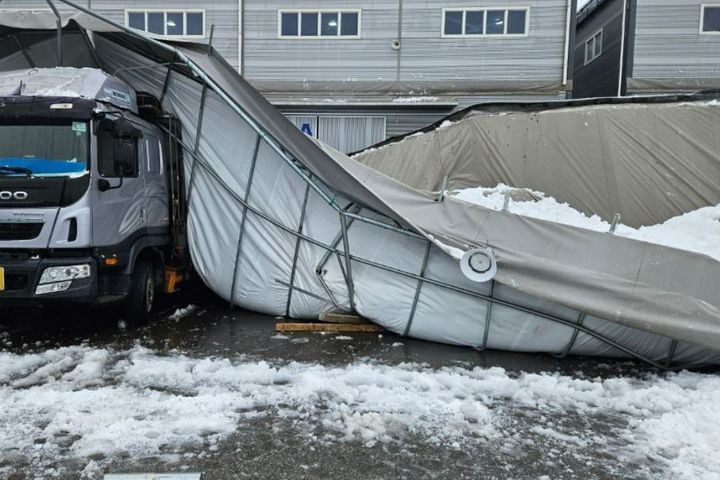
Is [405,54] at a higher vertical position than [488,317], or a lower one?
higher

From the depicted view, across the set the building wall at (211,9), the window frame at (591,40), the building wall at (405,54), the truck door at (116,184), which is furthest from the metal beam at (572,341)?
the window frame at (591,40)

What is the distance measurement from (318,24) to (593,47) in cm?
911

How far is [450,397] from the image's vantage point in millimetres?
4395

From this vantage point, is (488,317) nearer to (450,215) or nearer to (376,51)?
(450,215)

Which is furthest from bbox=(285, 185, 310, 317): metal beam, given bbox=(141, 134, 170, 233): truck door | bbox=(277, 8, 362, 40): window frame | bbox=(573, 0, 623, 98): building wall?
bbox=(573, 0, 623, 98): building wall

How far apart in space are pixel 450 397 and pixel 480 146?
191 inches

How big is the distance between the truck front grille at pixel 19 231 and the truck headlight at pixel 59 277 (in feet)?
1.32

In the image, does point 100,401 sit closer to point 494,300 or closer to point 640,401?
point 494,300

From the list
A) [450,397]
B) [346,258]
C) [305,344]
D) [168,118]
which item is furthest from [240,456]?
[168,118]

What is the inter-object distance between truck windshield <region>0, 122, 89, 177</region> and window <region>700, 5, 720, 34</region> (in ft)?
47.2

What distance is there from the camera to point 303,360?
5305 mm

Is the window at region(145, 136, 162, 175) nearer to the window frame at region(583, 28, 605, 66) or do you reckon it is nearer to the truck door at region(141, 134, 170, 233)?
the truck door at region(141, 134, 170, 233)

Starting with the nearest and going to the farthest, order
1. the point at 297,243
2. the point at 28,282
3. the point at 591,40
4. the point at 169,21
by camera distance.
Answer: the point at 28,282, the point at 297,243, the point at 169,21, the point at 591,40

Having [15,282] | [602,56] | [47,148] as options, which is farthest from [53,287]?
[602,56]
